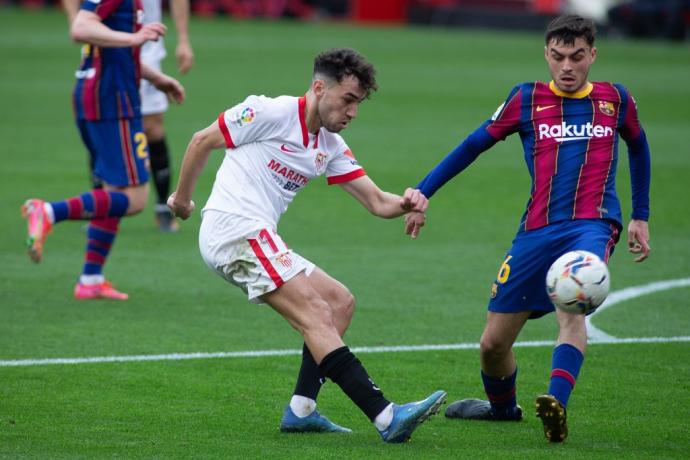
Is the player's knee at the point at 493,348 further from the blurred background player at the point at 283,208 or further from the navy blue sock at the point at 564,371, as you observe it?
the blurred background player at the point at 283,208

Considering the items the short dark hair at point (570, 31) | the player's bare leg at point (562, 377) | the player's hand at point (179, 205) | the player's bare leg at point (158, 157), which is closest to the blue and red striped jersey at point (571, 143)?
the short dark hair at point (570, 31)

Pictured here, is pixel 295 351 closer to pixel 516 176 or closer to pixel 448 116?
pixel 516 176

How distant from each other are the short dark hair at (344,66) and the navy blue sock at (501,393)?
5.20 ft

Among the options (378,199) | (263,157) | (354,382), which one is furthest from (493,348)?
(263,157)

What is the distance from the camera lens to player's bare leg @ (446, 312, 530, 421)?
241 inches

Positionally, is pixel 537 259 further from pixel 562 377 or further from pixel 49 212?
pixel 49 212

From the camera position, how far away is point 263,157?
236 inches

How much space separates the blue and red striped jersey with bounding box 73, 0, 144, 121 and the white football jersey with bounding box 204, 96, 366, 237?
3.13 metres

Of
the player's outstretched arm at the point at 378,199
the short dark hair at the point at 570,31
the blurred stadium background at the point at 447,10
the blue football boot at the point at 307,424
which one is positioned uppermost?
the short dark hair at the point at 570,31

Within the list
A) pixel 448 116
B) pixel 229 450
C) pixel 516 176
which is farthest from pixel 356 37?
pixel 229 450

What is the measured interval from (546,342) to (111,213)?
309 cm

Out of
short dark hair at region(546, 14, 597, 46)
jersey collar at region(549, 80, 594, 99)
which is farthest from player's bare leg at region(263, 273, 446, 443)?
short dark hair at region(546, 14, 597, 46)

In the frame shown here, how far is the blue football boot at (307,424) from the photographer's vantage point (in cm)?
603

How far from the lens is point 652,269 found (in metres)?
10.3
